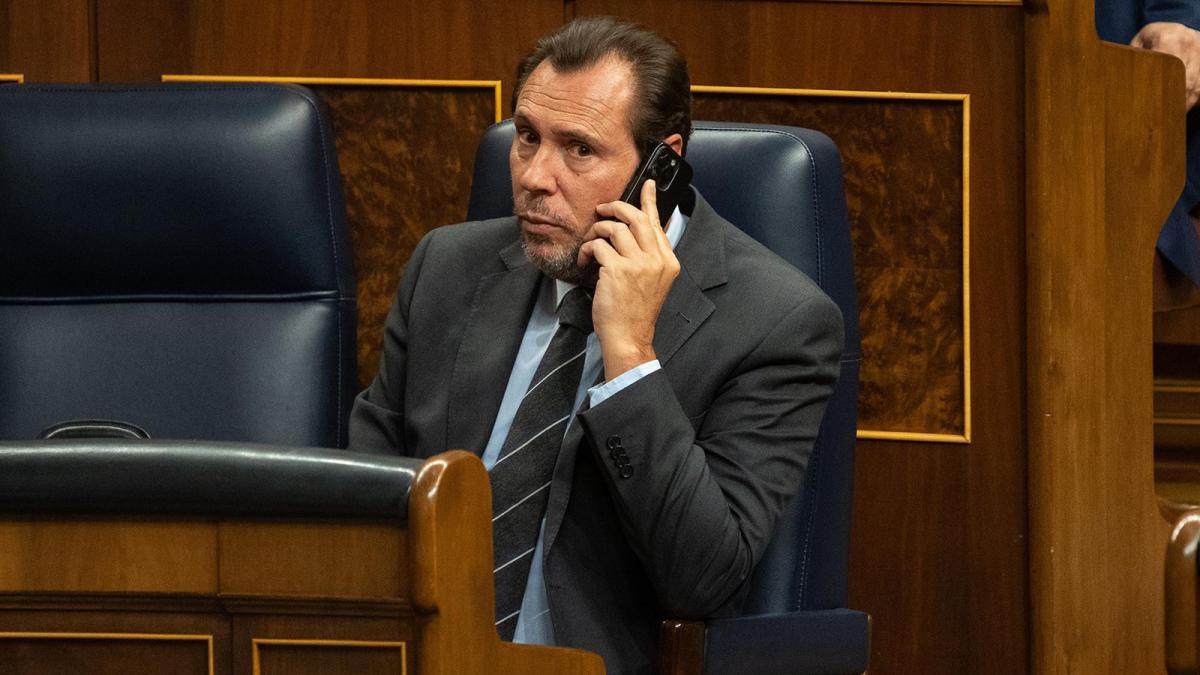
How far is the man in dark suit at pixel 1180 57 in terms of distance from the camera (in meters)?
2.23

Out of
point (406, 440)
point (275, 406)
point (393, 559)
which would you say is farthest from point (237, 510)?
point (275, 406)

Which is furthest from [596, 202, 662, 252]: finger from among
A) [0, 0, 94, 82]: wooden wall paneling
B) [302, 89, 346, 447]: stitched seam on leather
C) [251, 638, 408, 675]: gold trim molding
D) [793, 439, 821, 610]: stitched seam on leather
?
[0, 0, 94, 82]: wooden wall paneling

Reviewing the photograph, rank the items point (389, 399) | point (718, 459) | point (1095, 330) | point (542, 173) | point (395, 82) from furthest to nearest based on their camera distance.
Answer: point (395, 82), point (1095, 330), point (389, 399), point (542, 173), point (718, 459)

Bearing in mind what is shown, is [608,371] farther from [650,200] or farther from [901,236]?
[901,236]

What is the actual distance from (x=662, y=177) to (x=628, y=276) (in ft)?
0.50

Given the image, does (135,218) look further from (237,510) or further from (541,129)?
(237,510)

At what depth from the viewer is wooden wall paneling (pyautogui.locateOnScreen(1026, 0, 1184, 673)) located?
6.64ft

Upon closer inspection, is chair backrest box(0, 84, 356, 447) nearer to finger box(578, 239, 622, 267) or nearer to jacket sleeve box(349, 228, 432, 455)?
jacket sleeve box(349, 228, 432, 455)

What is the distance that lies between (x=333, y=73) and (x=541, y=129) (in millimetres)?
663

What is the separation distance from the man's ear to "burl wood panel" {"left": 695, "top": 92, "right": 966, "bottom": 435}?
1.57 feet

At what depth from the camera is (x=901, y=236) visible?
6.98ft

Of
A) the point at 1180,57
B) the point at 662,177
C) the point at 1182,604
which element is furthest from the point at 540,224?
the point at 1180,57

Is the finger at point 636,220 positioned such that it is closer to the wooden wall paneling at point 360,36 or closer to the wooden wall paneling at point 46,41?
the wooden wall paneling at point 360,36

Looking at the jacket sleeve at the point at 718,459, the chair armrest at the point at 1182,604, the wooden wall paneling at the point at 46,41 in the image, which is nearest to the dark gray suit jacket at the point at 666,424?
the jacket sleeve at the point at 718,459
